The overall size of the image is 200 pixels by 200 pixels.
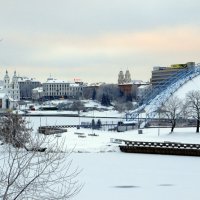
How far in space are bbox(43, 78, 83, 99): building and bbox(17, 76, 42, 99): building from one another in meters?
8.25

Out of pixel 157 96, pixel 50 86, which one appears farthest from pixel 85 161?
pixel 50 86

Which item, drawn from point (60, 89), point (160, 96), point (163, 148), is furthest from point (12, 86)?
point (163, 148)

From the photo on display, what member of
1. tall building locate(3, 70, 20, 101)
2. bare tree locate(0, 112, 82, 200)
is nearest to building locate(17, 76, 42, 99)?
tall building locate(3, 70, 20, 101)

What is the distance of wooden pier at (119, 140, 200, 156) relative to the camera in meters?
30.3

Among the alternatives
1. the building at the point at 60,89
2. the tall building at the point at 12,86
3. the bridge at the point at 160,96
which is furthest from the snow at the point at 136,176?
the building at the point at 60,89

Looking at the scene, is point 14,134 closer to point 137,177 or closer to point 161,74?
point 137,177

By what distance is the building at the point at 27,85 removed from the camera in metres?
175

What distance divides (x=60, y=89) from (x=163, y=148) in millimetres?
141871

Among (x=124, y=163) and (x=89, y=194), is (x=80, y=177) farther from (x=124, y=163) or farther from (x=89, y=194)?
(x=124, y=163)

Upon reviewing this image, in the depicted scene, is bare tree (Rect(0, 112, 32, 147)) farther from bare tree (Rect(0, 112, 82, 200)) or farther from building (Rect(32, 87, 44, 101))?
building (Rect(32, 87, 44, 101))

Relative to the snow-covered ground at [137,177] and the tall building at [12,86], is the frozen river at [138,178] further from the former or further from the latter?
the tall building at [12,86]

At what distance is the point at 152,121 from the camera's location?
5981 centimetres

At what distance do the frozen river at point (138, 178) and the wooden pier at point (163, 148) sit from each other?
249 centimetres

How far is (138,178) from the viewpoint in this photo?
19.5 metres
